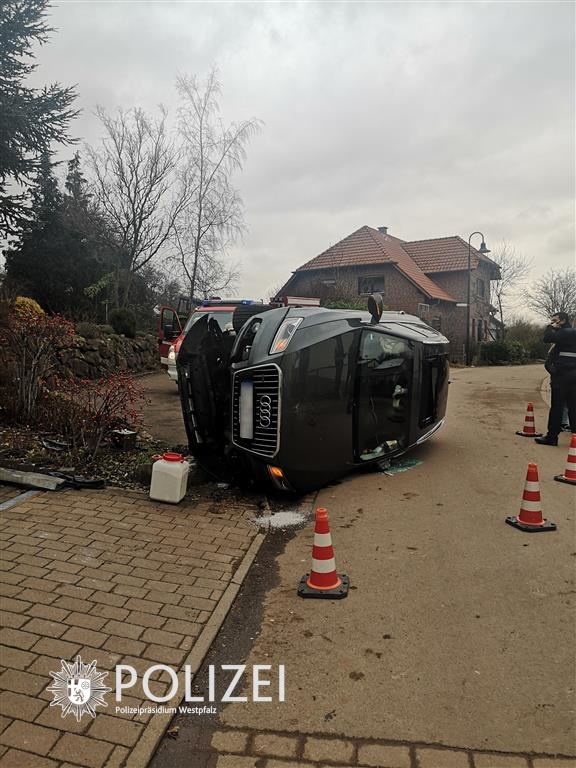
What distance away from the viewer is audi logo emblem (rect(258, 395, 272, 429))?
16.7 feet

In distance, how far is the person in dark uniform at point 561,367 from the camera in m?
7.52

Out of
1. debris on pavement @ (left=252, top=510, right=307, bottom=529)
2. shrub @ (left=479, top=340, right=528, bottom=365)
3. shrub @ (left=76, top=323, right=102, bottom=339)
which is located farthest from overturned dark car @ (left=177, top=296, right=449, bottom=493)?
shrub @ (left=479, top=340, right=528, bottom=365)

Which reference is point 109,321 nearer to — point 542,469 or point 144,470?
point 144,470

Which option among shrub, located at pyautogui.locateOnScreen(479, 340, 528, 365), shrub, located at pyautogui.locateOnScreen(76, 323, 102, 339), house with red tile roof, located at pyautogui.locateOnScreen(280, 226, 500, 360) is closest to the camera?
shrub, located at pyautogui.locateOnScreen(76, 323, 102, 339)

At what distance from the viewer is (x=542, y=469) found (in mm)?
6652

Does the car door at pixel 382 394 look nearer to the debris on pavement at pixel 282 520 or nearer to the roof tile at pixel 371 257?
the debris on pavement at pixel 282 520

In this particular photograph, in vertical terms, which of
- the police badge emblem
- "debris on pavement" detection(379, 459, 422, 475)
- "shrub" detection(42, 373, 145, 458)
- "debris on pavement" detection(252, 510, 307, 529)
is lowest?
"debris on pavement" detection(252, 510, 307, 529)

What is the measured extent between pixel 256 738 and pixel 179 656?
704 millimetres

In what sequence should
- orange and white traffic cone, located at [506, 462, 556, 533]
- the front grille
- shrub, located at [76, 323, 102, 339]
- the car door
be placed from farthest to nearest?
shrub, located at [76, 323, 102, 339], the car door, the front grille, orange and white traffic cone, located at [506, 462, 556, 533]

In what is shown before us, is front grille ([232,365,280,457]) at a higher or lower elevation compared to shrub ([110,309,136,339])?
lower

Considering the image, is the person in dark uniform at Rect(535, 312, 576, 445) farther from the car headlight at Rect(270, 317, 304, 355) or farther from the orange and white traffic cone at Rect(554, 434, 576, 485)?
the car headlight at Rect(270, 317, 304, 355)

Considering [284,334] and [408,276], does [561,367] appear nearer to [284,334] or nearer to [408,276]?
[284,334]

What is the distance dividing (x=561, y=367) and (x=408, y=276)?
2523 centimetres

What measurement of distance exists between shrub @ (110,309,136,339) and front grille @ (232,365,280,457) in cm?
1263
